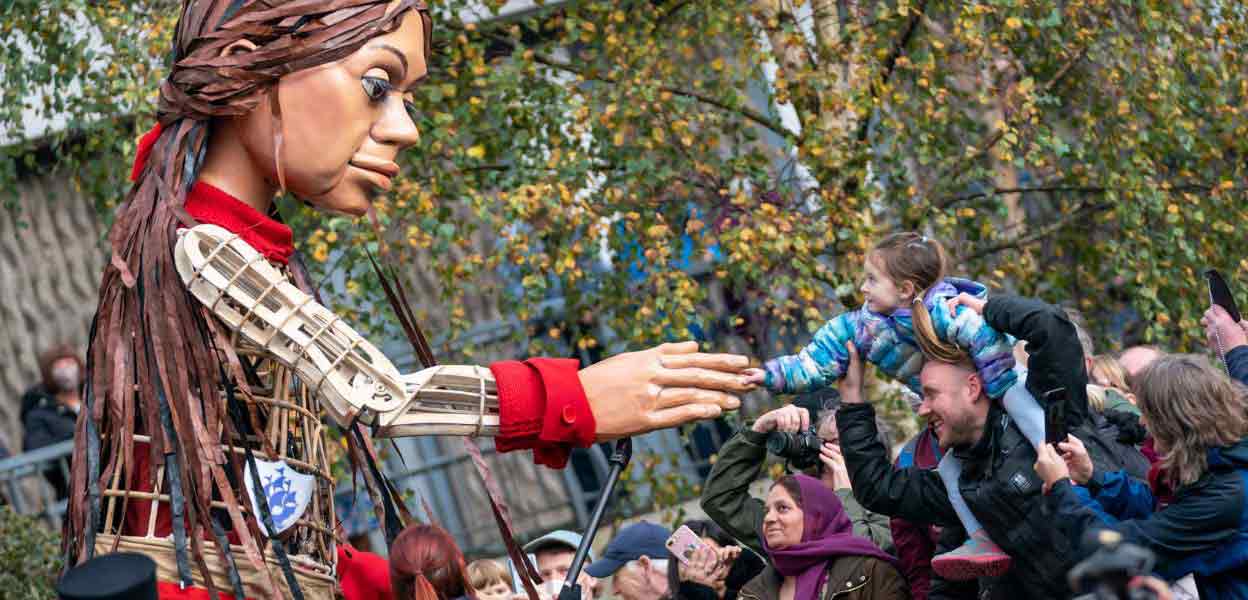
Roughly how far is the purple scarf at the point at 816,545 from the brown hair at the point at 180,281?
1.94 metres

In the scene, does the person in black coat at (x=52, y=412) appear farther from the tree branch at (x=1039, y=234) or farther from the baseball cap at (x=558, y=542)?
the tree branch at (x=1039, y=234)

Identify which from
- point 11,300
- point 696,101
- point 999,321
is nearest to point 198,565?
point 999,321

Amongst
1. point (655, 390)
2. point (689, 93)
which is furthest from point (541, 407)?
point (689, 93)

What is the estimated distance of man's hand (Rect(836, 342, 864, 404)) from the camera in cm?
432

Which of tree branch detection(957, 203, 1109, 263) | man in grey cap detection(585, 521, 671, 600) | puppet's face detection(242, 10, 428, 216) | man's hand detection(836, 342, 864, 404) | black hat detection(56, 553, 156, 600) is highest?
puppet's face detection(242, 10, 428, 216)

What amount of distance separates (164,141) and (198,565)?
3.01 feet

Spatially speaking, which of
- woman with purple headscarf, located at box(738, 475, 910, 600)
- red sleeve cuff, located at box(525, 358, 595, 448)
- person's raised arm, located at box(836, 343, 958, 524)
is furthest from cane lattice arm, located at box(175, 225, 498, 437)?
woman with purple headscarf, located at box(738, 475, 910, 600)

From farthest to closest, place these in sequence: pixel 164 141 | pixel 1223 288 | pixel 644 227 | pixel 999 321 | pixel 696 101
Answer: pixel 696 101
pixel 644 227
pixel 1223 288
pixel 999 321
pixel 164 141

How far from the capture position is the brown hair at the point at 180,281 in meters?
3.46

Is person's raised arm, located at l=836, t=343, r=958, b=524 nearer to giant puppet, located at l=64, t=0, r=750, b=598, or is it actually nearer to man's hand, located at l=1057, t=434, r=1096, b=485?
man's hand, located at l=1057, t=434, r=1096, b=485

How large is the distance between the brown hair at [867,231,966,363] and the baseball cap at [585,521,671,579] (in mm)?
1878

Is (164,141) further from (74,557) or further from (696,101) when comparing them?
(696,101)

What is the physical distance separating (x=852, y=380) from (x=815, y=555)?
770 millimetres

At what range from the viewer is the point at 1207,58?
7.72 m
